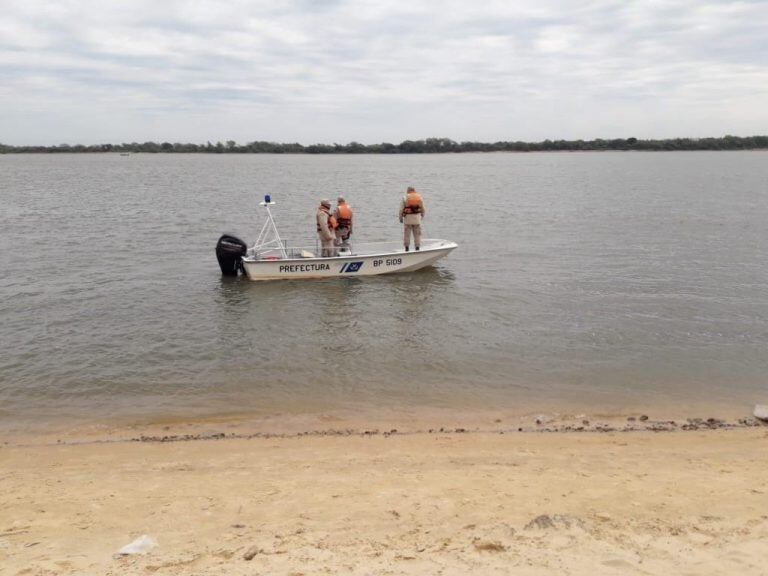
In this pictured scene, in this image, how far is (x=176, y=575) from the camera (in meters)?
4.67

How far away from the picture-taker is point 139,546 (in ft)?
17.1

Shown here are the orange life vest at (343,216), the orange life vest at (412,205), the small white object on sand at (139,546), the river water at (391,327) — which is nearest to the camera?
the small white object on sand at (139,546)

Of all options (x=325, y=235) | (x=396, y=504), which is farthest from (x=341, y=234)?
(x=396, y=504)

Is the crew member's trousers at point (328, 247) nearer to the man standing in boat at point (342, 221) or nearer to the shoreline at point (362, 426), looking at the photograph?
the man standing in boat at point (342, 221)

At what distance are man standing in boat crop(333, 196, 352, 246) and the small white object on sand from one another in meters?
13.6

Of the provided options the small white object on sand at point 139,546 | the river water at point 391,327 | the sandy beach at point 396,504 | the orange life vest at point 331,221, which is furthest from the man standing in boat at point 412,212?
the small white object on sand at point 139,546

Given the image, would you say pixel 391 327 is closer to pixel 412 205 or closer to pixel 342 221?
pixel 342 221

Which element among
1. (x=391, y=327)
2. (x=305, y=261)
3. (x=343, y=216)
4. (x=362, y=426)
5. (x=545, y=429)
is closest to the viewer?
(x=545, y=429)

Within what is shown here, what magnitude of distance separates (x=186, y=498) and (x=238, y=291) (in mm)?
10946

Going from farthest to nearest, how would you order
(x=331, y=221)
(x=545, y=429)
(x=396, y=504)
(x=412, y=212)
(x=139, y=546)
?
(x=412, y=212) < (x=331, y=221) < (x=545, y=429) < (x=396, y=504) < (x=139, y=546)

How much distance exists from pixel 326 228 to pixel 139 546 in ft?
43.4

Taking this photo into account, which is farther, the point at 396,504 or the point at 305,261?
the point at 305,261

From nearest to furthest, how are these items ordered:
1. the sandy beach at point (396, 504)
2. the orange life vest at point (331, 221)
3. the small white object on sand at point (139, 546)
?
the sandy beach at point (396, 504) → the small white object on sand at point (139, 546) → the orange life vest at point (331, 221)

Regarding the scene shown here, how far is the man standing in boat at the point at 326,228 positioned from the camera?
17.8 metres
